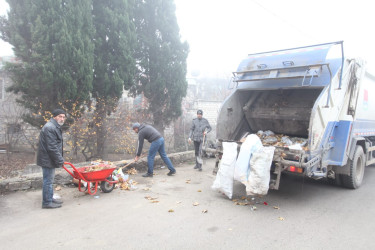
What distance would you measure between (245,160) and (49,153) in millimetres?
3193

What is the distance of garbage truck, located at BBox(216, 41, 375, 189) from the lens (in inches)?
174

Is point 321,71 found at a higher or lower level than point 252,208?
higher

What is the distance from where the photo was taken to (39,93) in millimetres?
6211

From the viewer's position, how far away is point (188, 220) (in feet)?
12.8

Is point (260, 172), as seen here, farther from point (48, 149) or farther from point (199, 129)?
point (48, 149)

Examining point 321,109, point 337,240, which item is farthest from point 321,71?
point 337,240

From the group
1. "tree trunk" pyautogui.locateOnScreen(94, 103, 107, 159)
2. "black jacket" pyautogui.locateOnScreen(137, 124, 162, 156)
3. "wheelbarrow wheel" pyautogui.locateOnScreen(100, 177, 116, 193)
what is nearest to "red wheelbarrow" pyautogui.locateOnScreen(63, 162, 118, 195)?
"wheelbarrow wheel" pyautogui.locateOnScreen(100, 177, 116, 193)

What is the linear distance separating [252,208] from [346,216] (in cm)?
145

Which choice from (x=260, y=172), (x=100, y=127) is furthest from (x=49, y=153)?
(x=260, y=172)

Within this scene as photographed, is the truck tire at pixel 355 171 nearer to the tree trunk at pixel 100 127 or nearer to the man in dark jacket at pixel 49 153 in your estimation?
the man in dark jacket at pixel 49 153

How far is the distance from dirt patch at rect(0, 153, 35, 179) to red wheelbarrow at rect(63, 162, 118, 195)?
355 centimetres

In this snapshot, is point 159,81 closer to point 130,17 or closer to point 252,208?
point 130,17

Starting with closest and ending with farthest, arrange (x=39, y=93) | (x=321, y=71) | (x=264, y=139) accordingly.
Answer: (x=321, y=71) < (x=264, y=139) < (x=39, y=93)

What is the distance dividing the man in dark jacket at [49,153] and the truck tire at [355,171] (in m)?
5.55
